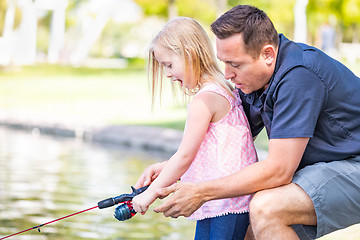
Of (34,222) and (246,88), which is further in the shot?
(34,222)

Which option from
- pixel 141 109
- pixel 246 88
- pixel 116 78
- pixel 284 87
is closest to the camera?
pixel 284 87

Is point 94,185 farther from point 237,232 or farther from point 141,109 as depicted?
point 141,109

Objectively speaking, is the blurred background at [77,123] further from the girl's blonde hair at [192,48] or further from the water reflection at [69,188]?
the girl's blonde hair at [192,48]

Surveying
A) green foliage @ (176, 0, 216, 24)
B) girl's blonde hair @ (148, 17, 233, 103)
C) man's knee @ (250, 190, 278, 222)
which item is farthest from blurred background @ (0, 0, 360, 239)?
green foliage @ (176, 0, 216, 24)

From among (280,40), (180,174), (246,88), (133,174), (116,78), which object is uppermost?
(280,40)

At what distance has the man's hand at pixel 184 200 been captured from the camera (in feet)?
10.1

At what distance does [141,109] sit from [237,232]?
1130cm

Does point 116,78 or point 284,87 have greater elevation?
point 284,87

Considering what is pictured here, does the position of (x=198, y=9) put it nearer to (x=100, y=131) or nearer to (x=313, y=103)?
(x=100, y=131)

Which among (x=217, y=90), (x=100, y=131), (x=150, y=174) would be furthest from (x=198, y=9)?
(x=217, y=90)

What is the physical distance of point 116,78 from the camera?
2159 cm

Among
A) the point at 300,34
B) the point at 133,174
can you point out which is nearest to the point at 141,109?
the point at 133,174

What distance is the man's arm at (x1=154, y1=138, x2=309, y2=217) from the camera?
297cm

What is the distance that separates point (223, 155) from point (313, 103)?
1.89ft
